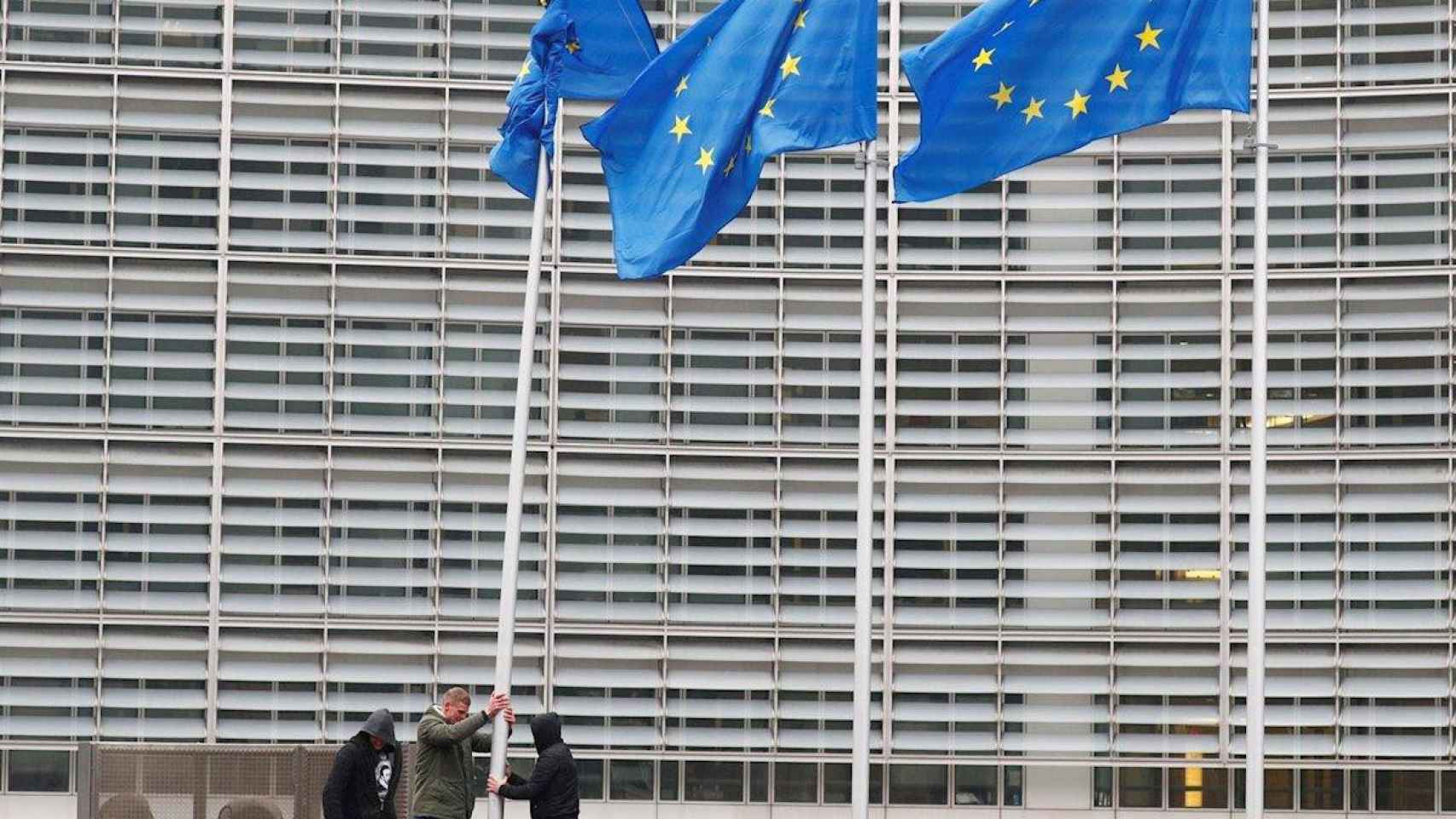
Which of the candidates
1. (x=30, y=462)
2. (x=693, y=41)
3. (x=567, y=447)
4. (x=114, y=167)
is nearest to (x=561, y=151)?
(x=567, y=447)

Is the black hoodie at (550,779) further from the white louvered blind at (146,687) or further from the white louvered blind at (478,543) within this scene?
the white louvered blind at (146,687)

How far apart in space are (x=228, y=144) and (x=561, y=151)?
11.2 feet

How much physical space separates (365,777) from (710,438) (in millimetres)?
7878

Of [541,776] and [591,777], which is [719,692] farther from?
[541,776]

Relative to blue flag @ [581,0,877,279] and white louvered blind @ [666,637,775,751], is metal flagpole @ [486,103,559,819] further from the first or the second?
white louvered blind @ [666,637,775,751]

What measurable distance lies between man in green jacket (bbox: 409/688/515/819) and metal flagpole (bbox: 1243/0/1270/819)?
5122 mm

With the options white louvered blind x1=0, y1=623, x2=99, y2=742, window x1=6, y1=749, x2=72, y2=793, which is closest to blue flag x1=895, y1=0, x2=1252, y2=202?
white louvered blind x1=0, y1=623, x2=99, y2=742

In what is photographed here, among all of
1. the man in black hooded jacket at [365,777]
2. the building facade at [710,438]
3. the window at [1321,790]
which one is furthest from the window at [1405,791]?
the man in black hooded jacket at [365,777]

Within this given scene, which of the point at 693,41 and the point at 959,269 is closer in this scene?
the point at 693,41

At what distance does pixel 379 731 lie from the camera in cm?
1557

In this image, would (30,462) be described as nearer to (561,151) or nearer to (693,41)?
(561,151)

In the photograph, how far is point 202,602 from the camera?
22453 millimetres

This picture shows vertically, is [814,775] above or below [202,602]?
below

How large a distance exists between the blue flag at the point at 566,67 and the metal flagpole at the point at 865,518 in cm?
190
